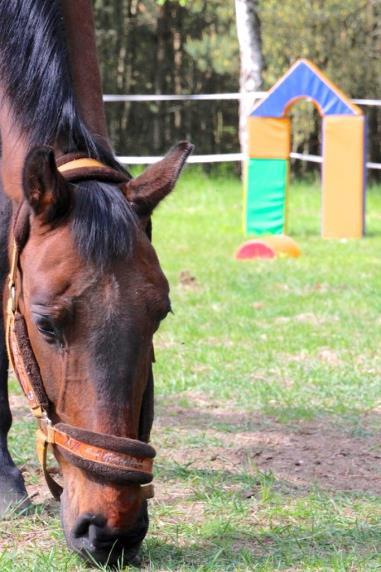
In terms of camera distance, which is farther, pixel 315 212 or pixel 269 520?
pixel 315 212

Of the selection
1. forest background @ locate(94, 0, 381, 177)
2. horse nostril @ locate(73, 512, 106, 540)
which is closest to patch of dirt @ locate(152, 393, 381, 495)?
horse nostril @ locate(73, 512, 106, 540)

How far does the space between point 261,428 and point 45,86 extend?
7.53 feet

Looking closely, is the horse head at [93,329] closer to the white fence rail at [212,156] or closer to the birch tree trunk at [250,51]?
the white fence rail at [212,156]

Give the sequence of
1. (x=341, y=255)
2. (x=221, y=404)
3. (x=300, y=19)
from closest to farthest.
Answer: (x=221, y=404), (x=341, y=255), (x=300, y=19)

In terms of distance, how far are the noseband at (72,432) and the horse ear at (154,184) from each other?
0.28 feet

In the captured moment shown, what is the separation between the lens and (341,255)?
10250 mm

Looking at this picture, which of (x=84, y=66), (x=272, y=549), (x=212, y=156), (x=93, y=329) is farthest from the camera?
(x=212, y=156)

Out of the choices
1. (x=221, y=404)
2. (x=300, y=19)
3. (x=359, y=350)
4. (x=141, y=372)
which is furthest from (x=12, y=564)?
(x=300, y=19)

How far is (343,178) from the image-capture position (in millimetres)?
11516

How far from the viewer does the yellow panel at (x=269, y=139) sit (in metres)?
11.3

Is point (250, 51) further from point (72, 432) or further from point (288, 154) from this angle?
point (72, 432)

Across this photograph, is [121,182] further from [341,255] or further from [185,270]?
[341,255]

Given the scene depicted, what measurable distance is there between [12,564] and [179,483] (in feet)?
3.36

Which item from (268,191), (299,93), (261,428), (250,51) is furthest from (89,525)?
(250,51)
